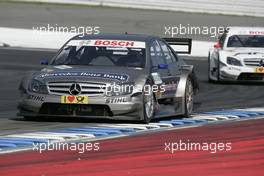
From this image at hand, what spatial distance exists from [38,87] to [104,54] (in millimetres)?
1342

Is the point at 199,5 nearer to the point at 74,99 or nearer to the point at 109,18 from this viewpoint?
the point at 109,18

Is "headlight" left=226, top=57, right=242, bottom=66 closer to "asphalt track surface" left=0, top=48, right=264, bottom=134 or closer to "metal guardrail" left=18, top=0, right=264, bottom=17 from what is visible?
"asphalt track surface" left=0, top=48, right=264, bottom=134

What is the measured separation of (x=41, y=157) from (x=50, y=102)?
2.99 m

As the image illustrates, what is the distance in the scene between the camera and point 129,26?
40750mm

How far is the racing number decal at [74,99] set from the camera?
39.5ft

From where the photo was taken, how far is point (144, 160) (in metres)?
9.01

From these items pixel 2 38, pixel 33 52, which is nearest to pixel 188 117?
pixel 33 52

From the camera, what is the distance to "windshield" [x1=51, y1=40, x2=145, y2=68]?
13.1 meters

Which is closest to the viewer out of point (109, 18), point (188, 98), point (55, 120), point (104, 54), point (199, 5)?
point (55, 120)

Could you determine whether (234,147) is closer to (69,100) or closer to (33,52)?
(69,100)

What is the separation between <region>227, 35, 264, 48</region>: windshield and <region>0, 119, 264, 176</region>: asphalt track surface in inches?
418

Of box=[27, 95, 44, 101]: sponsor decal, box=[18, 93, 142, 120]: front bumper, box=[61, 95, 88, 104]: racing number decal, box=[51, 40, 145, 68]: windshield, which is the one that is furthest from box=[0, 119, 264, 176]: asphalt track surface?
box=[51, 40, 145, 68]: windshield

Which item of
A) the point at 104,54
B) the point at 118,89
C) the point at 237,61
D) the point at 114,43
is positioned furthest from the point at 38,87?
the point at 237,61

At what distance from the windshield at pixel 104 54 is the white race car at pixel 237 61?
25.1ft
